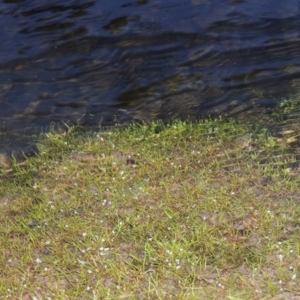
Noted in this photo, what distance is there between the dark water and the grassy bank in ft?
1.85

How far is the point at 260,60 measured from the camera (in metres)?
6.34

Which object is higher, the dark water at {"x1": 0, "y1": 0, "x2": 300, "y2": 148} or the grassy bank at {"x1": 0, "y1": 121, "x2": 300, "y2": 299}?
the dark water at {"x1": 0, "y1": 0, "x2": 300, "y2": 148}

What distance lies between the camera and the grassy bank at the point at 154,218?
3742 mm

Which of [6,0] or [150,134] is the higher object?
[6,0]

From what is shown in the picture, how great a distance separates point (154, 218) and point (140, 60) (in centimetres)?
259

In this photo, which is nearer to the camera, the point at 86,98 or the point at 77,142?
the point at 77,142

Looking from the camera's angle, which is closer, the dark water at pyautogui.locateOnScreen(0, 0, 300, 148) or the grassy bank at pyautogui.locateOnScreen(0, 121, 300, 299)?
the grassy bank at pyautogui.locateOnScreen(0, 121, 300, 299)

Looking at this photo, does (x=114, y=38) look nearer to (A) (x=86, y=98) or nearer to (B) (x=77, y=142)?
(A) (x=86, y=98)

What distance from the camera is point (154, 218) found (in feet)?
13.9

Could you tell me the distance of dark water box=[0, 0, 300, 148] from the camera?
5809mm

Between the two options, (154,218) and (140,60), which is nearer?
(154,218)

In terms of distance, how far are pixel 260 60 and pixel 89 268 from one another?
3.44 meters

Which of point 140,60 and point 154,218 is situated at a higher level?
point 140,60

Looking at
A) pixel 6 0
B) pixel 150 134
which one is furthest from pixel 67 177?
pixel 6 0
